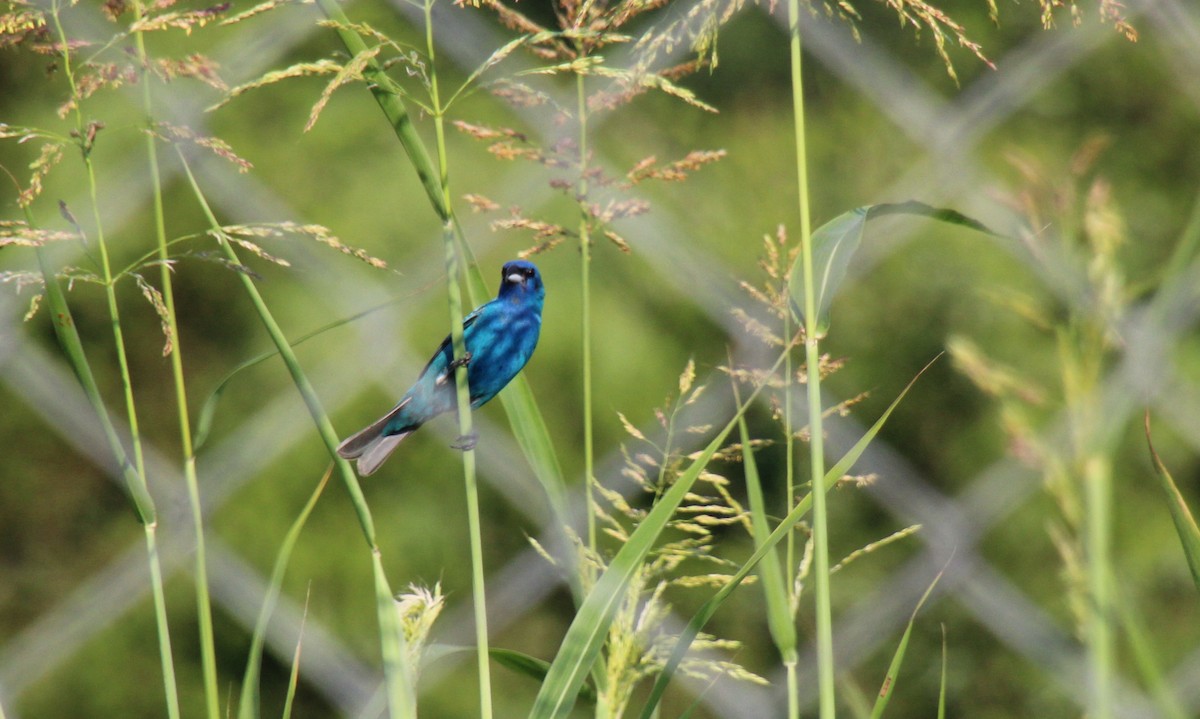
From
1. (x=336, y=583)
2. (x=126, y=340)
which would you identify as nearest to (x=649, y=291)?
(x=336, y=583)

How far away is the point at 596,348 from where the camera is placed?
1267 millimetres

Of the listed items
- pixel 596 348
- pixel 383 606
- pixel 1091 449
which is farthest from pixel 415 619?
pixel 596 348

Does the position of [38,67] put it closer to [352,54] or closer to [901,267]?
[352,54]

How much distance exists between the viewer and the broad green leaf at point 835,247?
67 centimetres

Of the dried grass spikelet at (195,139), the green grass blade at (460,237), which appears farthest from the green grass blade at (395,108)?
the dried grass spikelet at (195,139)

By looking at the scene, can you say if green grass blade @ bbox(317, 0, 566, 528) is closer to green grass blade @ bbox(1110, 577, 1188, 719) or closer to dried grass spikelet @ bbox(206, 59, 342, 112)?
dried grass spikelet @ bbox(206, 59, 342, 112)

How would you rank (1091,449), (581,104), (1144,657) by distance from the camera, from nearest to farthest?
1. (1091,449)
2. (1144,657)
3. (581,104)

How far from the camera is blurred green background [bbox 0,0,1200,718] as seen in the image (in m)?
1.19

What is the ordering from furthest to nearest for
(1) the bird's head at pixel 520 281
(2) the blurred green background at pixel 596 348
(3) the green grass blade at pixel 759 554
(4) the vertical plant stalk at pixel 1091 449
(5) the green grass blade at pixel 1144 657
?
(2) the blurred green background at pixel 596 348, (1) the bird's head at pixel 520 281, (3) the green grass blade at pixel 759 554, (5) the green grass blade at pixel 1144 657, (4) the vertical plant stalk at pixel 1091 449

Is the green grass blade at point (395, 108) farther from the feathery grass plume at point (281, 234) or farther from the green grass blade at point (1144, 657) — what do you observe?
the green grass blade at point (1144, 657)

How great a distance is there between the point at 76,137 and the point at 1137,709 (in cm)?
125

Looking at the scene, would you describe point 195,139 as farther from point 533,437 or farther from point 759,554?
point 759,554

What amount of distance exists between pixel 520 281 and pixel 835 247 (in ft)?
1.03

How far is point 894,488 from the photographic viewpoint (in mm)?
1324
